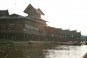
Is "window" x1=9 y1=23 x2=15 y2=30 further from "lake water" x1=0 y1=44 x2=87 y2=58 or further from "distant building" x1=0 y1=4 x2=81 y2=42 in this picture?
"lake water" x1=0 y1=44 x2=87 y2=58

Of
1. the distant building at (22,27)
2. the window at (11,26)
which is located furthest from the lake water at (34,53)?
the window at (11,26)

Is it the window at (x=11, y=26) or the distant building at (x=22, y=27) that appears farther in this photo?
the window at (x=11, y=26)

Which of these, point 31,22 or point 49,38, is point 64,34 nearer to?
point 49,38

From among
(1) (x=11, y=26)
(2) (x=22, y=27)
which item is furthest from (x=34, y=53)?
(1) (x=11, y=26)

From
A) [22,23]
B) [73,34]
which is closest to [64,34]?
[73,34]

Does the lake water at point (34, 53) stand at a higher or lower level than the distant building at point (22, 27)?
lower

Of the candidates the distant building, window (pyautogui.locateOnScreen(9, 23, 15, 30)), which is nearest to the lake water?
the distant building

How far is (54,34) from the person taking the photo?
99.1 m

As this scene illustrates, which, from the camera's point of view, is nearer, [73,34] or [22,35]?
[22,35]

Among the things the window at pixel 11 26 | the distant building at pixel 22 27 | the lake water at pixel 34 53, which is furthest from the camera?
the window at pixel 11 26

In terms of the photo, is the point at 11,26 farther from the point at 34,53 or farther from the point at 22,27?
the point at 34,53

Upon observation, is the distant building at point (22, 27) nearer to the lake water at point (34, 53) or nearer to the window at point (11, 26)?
the window at point (11, 26)

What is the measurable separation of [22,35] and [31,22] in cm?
648

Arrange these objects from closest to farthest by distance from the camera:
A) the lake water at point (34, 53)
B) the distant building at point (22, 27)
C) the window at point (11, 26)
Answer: the lake water at point (34, 53)
the distant building at point (22, 27)
the window at point (11, 26)
